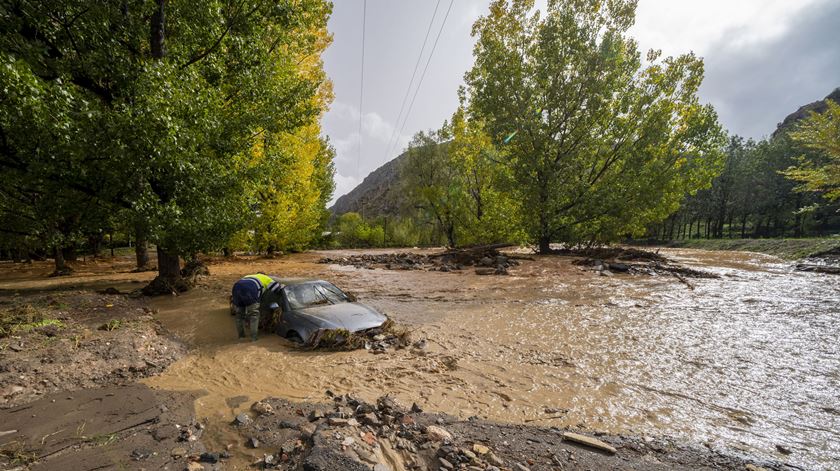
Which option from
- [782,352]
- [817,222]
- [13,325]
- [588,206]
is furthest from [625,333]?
[817,222]

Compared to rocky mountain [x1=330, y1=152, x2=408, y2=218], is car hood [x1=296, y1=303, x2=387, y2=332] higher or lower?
lower

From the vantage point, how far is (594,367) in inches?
216

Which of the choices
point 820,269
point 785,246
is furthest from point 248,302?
point 785,246

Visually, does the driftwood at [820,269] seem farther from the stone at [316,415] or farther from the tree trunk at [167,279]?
the tree trunk at [167,279]

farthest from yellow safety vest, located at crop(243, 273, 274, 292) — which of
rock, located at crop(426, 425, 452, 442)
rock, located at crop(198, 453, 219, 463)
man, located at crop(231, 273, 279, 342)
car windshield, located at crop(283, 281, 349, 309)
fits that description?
rock, located at crop(426, 425, 452, 442)

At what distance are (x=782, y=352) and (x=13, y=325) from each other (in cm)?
1379

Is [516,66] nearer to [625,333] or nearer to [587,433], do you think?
[625,333]

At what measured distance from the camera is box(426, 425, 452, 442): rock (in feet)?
10.4

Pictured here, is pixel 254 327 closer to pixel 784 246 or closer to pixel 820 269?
pixel 820 269

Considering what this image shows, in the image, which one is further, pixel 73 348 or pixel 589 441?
pixel 73 348

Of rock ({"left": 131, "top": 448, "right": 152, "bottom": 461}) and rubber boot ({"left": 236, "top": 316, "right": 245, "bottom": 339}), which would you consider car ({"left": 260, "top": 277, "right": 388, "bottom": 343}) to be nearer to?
rubber boot ({"left": 236, "top": 316, "right": 245, "bottom": 339})

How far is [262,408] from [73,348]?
390cm

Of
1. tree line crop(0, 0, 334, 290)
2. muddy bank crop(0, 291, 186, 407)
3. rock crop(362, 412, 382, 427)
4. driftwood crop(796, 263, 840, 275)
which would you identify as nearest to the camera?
rock crop(362, 412, 382, 427)

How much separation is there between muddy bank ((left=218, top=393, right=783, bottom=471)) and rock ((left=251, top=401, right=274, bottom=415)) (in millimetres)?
11
